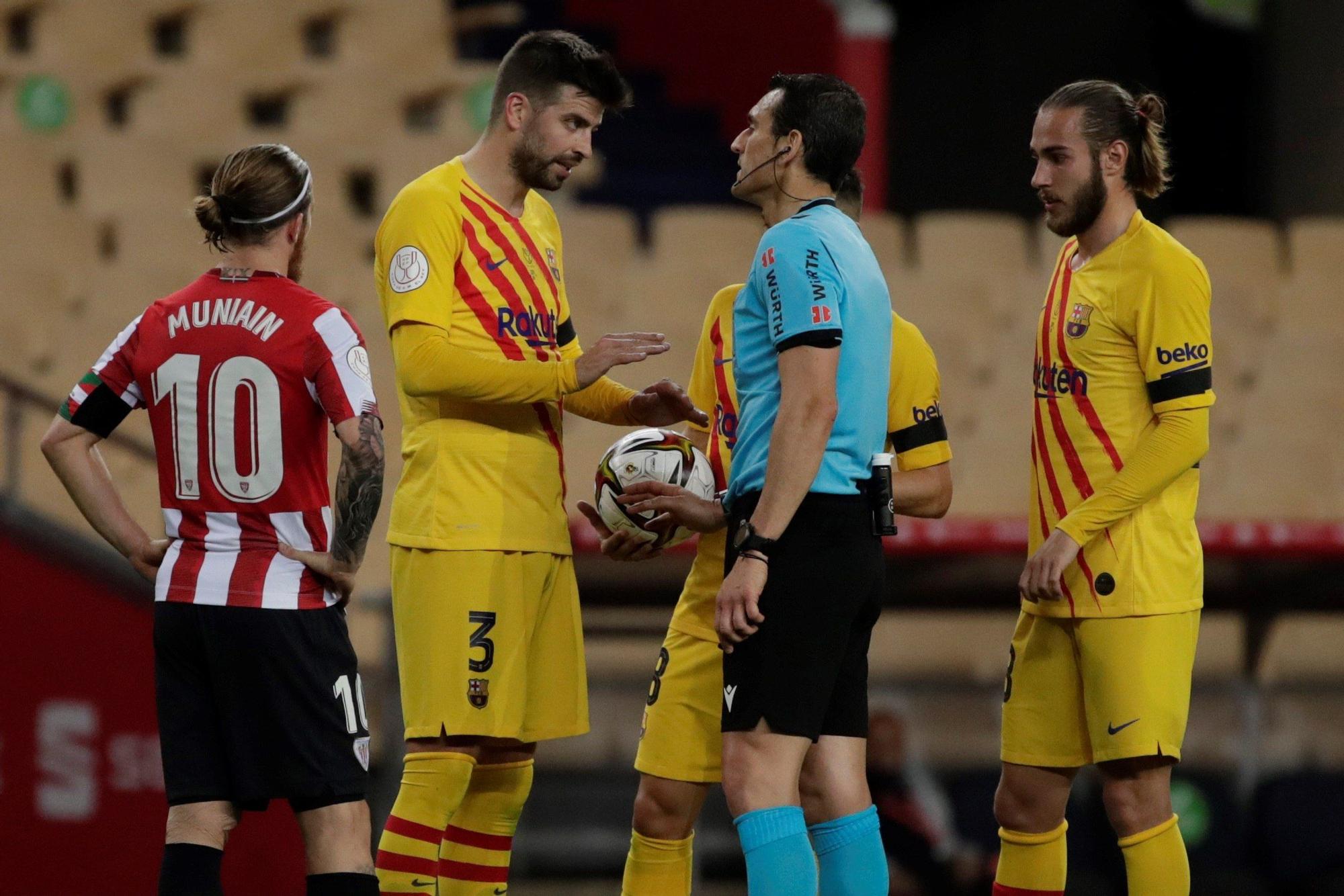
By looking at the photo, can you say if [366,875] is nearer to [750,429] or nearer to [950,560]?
[750,429]

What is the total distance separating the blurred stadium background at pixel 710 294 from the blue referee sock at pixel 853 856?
2582 millimetres

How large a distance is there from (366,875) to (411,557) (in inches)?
28.0

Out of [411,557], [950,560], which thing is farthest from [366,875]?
[950,560]

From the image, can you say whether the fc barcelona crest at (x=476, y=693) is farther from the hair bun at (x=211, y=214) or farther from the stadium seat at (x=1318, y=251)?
the stadium seat at (x=1318, y=251)

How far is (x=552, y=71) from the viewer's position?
4.08m

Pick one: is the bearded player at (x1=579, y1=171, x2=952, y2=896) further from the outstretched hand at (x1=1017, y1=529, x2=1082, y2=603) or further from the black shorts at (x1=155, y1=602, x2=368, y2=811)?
the black shorts at (x1=155, y1=602, x2=368, y2=811)

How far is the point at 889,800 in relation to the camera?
6762mm

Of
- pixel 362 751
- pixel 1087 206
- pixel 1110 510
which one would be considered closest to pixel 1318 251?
pixel 1087 206

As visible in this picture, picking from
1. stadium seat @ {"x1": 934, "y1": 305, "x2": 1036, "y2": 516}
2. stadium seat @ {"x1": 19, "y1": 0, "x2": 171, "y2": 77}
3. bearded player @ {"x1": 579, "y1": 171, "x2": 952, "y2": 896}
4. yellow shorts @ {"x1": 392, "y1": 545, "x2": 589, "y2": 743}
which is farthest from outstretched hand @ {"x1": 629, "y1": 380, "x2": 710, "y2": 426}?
stadium seat @ {"x1": 19, "y1": 0, "x2": 171, "y2": 77}

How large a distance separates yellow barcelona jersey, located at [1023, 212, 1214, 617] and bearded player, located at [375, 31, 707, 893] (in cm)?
87

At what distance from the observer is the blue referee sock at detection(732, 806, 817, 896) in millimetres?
3545

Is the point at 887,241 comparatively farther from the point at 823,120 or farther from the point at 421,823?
the point at 421,823

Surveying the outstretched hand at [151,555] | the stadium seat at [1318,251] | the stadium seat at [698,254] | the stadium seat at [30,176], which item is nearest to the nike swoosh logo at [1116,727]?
the outstretched hand at [151,555]

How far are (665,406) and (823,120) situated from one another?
772 mm
